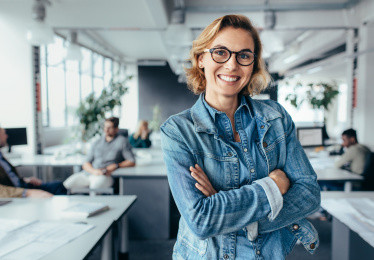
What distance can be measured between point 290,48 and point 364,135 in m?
4.61

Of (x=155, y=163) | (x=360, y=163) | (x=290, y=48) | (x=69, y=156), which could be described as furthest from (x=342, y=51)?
(x=69, y=156)

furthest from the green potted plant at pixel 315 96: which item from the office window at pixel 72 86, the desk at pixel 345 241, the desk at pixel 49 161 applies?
the office window at pixel 72 86

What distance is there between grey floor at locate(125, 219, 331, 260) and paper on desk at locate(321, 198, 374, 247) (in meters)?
1.31

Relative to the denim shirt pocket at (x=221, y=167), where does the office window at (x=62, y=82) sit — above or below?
above

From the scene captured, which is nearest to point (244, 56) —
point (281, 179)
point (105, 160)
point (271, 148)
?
point (271, 148)

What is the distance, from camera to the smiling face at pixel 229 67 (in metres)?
1.18

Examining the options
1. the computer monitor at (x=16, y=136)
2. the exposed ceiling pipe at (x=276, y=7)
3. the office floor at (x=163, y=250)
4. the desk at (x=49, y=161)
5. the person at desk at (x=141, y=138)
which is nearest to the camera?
the office floor at (x=163, y=250)

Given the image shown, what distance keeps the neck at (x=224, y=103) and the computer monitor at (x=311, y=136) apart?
2891 millimetres

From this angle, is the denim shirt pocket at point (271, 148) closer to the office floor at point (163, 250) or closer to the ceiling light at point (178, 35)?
the office floor at point (163, 250)

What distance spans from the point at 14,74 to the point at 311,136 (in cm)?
503

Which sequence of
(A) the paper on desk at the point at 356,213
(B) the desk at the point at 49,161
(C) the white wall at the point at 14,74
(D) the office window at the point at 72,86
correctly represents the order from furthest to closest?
(D) the office window at the point at 72,86 < (C) the white wall at the point at 14,74 < (B) the desk at the point at 49,161 < (A) the paper on desk at the point at 356,213

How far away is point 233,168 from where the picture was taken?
1.17 metres

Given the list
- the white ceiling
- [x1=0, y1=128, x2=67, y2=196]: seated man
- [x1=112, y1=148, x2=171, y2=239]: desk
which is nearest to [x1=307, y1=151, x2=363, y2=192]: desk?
[x1=112, y1=148, x2=171, y2=239]: desk

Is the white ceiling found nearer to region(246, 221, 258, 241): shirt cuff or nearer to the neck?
the neck
